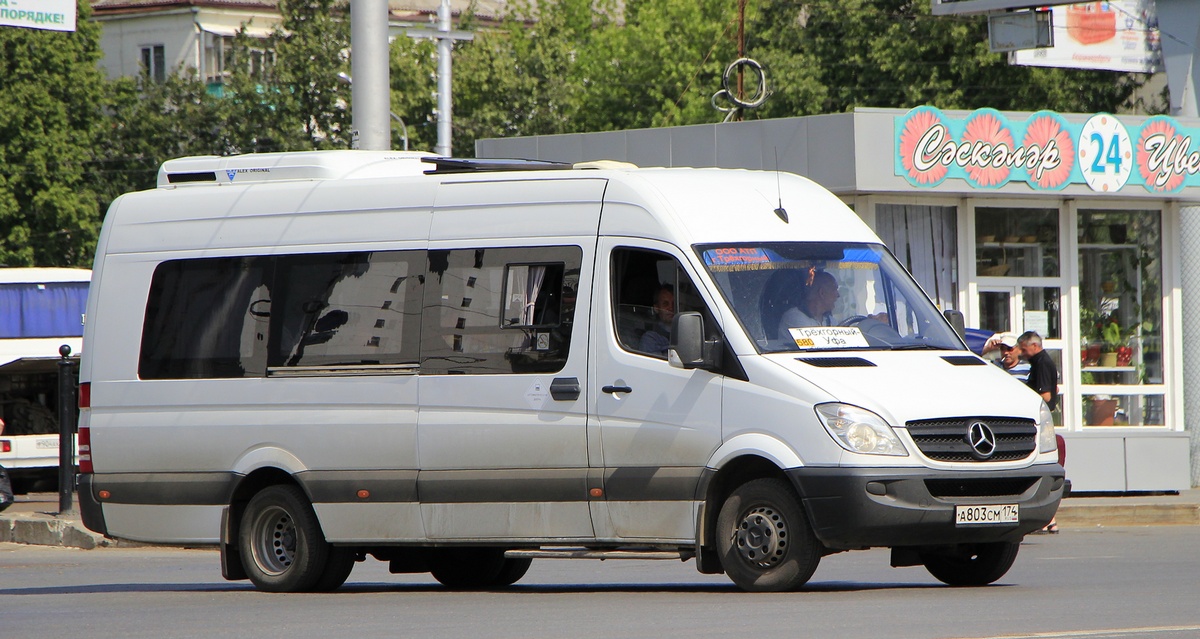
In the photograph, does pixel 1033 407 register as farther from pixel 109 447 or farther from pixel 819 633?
pixel 109 447

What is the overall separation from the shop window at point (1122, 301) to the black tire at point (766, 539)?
491 inches


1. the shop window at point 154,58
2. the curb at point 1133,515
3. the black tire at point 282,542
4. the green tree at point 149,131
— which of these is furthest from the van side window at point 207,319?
the shop window at point 154,58

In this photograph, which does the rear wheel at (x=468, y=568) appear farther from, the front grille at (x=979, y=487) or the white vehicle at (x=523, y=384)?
the front grille at (x=979, y=487)

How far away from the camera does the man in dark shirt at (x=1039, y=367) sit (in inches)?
677

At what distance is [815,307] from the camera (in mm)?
10461

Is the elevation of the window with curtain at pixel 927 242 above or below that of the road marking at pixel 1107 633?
above

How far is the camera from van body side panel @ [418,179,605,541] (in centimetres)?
1072

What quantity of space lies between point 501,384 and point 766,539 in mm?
1833

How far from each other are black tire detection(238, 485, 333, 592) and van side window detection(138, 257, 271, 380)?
2.60ft

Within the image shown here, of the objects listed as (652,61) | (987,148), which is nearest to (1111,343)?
(987,148)

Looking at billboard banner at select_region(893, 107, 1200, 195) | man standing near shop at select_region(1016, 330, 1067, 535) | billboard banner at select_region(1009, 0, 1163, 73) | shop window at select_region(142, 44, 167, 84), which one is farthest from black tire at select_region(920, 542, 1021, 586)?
shop window at select_region(142, 44, 167, 84)

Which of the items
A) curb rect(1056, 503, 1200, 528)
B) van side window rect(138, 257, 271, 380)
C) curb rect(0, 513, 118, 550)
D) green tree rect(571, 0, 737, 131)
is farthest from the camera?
green tree rect(571, 0, 737, 131)

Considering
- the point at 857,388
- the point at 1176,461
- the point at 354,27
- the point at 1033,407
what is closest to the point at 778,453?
the point at 857,388

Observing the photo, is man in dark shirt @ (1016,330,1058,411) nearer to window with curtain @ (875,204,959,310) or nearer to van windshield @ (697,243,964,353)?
window with curtain @ (875,204,959,310)
